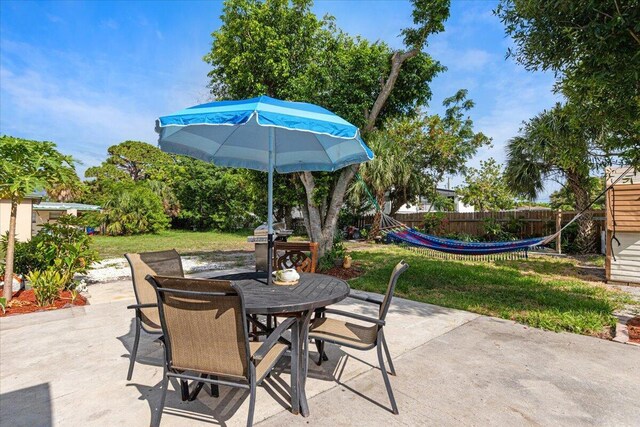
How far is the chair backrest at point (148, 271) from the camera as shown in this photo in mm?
2428

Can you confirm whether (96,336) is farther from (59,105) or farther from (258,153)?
(59,105)

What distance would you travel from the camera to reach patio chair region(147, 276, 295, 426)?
1595mm

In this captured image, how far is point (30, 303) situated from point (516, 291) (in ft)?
23.3

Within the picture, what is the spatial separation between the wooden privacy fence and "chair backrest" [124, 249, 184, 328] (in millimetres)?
12046

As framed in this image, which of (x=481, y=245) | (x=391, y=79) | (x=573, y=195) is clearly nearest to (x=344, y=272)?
(x=481, y=245)

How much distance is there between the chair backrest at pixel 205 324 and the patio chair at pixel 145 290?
61cm

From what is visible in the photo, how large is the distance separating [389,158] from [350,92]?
6.59 m

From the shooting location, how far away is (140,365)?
104 inches

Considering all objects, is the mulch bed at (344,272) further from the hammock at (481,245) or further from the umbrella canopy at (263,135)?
the umbrella canopy at (263,135)

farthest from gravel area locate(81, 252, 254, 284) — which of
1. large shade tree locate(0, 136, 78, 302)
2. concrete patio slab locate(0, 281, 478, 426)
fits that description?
concrete patio slab locate(0, 281, 478, 426)

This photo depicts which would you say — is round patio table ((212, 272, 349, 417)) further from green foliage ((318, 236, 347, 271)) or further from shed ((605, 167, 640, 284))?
shed ((605, 167, 640, 284))

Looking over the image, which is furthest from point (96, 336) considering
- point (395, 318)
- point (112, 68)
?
point (112, 68)

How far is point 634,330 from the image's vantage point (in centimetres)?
330

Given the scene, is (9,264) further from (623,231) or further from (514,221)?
(514,221)
